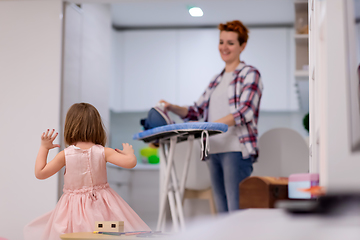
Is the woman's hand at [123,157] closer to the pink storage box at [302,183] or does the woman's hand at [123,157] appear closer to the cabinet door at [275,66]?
the pink storage box at [302,183]

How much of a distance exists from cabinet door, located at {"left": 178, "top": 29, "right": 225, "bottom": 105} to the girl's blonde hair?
2.49 m

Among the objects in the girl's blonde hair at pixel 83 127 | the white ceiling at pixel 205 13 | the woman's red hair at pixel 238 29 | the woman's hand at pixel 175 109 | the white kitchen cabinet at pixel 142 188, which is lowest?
the white kitchen cabinet at pixel 142 188

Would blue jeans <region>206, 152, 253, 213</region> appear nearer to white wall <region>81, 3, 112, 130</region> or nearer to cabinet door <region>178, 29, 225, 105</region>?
white wall <region>81, 3, 112, 130</region>

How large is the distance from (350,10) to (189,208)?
2.19 metres

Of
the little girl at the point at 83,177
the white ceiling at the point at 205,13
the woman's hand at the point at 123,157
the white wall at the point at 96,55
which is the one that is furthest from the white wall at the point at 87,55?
the woman's hand at the point at 123,157

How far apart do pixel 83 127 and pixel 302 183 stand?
1.14 metres

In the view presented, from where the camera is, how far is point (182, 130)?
1.92 meters

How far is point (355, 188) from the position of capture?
1.35 feet

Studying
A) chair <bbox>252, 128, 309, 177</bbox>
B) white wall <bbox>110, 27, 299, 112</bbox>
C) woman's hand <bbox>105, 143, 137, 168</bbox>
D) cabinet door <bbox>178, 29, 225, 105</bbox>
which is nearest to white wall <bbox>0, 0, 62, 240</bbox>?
woman's hand <bbox>105, 143, 137, 168</bbox>

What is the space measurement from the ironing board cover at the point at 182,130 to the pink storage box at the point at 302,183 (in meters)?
1.13

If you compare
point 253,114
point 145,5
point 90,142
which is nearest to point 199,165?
point 253,114

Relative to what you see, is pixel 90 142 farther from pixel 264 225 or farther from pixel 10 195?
pixel 264 225

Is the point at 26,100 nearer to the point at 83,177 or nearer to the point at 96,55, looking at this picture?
the point at 96,55

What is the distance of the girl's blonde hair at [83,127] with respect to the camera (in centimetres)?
165
